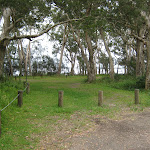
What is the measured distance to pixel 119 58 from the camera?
5234 centimetres

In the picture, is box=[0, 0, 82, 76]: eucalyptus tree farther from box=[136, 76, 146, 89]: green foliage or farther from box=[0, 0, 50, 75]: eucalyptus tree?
box=[136, 76, 146, 89]: green foliage

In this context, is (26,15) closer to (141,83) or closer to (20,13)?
(20,13)

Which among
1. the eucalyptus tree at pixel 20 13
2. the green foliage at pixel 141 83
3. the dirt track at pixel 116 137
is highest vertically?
the eucalyptus tree at pixel 20 13

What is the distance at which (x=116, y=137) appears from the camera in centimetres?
508

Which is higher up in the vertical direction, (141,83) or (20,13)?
(20,13)

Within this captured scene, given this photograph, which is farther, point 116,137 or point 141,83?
point 141,83

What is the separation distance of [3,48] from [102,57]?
159 feet

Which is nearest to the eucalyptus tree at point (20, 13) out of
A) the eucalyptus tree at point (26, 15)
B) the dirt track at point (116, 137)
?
the eucalyptus tree at point (26, 15)

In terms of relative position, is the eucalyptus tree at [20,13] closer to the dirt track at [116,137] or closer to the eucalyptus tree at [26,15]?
the eucalyptus tree at [26,15]

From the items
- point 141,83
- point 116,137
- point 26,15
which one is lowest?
point 116,137

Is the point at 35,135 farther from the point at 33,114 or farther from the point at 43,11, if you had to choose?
the point at 43,11

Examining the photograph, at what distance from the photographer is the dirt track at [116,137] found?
14.7 feet

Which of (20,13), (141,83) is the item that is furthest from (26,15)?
(141,83)

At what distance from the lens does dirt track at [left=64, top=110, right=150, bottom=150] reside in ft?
14.7
